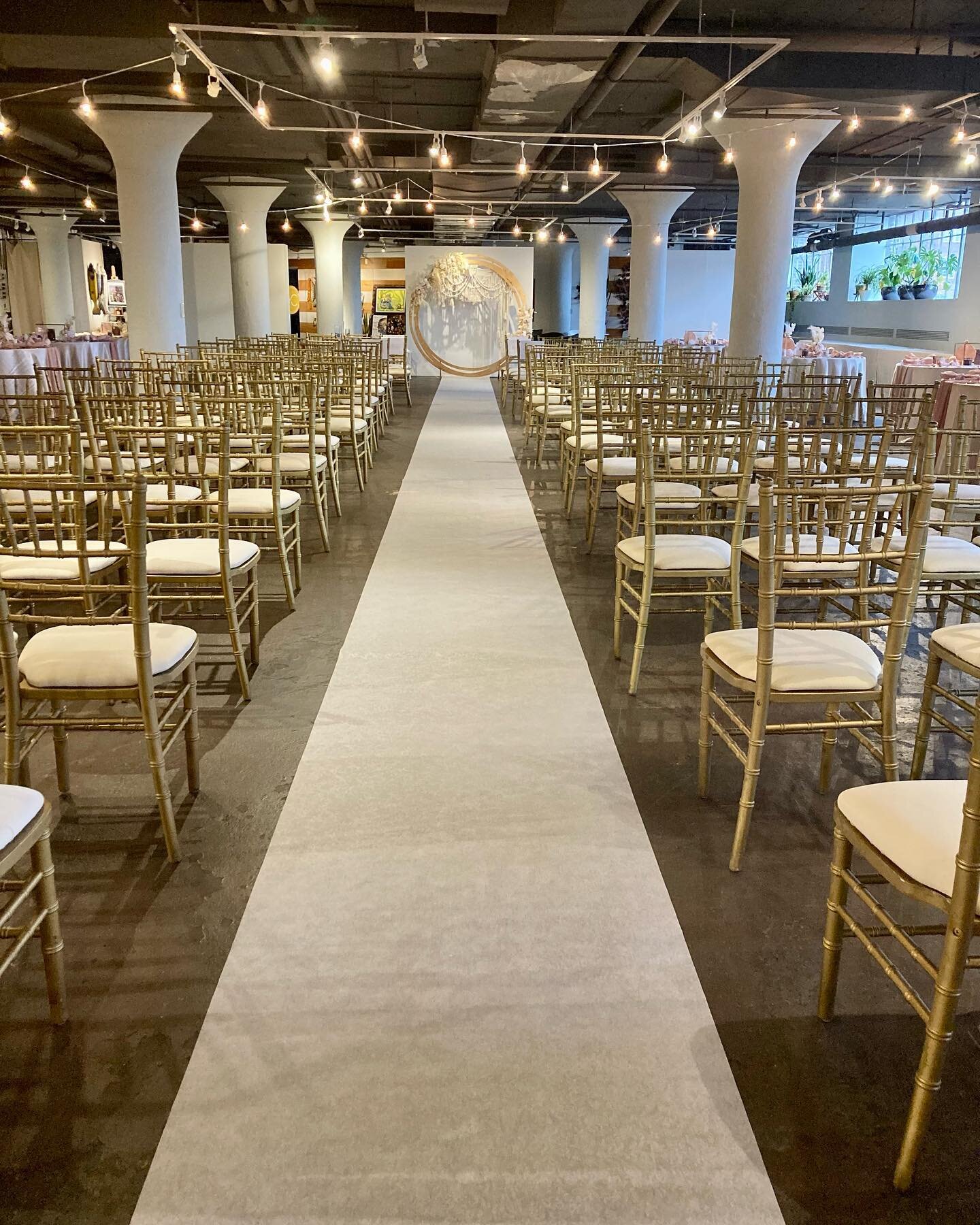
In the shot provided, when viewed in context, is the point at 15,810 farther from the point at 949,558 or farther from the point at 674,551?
the point at 949,558

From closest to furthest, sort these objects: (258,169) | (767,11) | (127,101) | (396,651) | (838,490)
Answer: (838,490) < (396,651) < (767,11) < (127,101) < (258,169)

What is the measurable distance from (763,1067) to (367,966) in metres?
0.91

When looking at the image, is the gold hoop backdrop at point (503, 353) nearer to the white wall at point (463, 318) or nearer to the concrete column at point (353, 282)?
the white wall at point (463, 318)

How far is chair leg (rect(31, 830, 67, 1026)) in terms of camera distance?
209 cm

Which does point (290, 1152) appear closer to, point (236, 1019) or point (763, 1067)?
point (236, 1019)

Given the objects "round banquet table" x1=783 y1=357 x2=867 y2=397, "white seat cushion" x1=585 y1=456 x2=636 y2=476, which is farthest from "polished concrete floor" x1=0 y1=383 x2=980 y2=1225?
"round banquet table" x1=783 y1=357 x2=867 y2=397

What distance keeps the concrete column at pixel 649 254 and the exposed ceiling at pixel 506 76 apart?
120 cm

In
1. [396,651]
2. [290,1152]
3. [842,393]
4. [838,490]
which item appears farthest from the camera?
[842,393]

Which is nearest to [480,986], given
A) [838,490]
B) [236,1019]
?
[236,1019]

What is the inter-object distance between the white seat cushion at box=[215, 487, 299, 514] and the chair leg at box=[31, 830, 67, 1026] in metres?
2.90

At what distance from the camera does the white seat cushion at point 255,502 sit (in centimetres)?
488

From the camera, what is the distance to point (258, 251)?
61.0 feet

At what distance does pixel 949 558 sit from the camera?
13.4 feet

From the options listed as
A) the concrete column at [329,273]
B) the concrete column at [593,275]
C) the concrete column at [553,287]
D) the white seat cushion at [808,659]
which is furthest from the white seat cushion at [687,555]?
the concrete column at [553,287]
